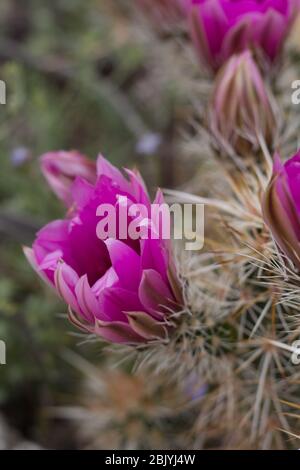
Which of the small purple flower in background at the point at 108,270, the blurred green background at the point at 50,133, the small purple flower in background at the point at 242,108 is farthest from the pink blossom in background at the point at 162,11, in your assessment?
the small purple flower in background at the point at 108,270

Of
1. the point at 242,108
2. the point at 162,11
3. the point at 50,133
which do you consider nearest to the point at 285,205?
the point at 242,108

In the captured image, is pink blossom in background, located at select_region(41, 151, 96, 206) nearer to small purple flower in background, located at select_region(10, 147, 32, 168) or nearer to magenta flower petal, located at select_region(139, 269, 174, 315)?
magenta flower petal, located at select_region(139, 269, 174, 315)

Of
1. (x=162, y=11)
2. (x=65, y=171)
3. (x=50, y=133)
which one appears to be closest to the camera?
(x=65, y=171)

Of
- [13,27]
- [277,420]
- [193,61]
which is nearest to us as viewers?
[277,420]
